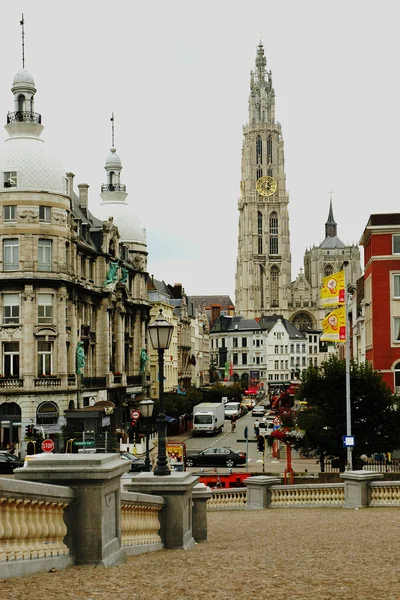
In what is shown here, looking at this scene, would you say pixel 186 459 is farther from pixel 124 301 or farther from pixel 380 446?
pixel 124 301

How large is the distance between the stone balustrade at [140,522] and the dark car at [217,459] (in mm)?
37286

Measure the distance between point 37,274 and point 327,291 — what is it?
71.7ft

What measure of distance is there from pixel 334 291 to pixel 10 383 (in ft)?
77.1

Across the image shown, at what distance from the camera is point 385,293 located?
49281 mm

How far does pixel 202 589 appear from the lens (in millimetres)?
9742

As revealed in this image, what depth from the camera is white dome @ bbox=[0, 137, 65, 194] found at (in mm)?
55875

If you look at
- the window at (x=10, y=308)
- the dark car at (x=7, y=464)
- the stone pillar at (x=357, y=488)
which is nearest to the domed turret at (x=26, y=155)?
the window at (x=10, y=308)

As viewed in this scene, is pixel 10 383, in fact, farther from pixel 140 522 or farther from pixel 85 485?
pixel 85 485

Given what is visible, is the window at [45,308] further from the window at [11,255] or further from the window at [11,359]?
the window at [11,255]

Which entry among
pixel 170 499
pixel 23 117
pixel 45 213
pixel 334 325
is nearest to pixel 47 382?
pixel 45 213

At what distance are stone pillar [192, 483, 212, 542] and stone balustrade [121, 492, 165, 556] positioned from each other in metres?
2.17

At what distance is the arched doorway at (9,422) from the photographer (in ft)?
183

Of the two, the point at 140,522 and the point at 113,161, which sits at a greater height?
the point at 113,161

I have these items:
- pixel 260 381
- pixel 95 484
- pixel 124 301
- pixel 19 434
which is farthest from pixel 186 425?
pixel 260 381
